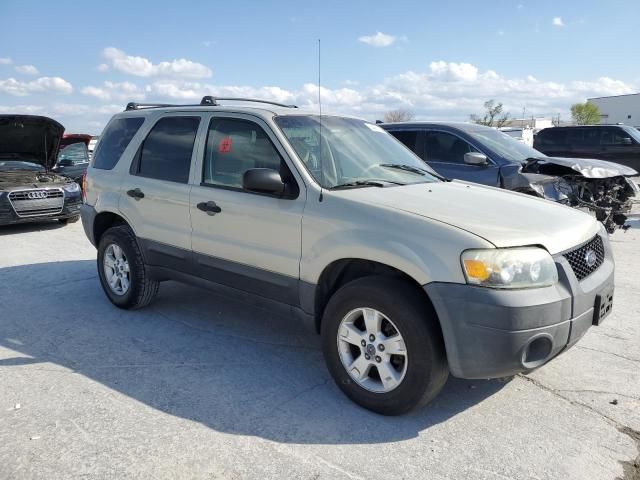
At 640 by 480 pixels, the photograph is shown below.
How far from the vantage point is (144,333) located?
4.75m

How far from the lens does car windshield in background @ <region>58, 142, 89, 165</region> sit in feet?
39.4

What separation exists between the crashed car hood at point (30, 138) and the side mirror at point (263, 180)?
22.6 feet

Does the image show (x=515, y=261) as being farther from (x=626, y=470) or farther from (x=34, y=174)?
(x=34, y=174)

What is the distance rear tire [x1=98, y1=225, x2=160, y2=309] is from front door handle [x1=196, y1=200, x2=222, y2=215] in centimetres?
115

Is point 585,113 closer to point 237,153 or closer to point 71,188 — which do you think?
point 71,188

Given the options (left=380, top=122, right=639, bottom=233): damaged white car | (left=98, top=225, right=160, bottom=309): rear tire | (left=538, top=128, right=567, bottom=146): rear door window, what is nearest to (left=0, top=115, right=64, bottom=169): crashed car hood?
(left=98, top=225, right=160, bottom=309): rear tire

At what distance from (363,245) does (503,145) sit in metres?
5.62

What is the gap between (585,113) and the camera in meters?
71.1

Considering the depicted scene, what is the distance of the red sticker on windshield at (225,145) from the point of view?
4258mm

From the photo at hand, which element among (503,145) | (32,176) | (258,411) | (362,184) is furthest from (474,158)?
(32,176)

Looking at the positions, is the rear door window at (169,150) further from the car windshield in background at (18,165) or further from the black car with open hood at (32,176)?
the car windshield in background at (18,165)

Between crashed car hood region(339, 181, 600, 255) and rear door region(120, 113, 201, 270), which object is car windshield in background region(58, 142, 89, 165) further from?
crashed car hood region(339, 181, 600, 255)

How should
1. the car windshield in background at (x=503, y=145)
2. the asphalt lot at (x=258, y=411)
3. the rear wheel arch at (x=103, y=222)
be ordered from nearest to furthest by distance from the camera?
the asphalt lot at (x=258, y=411) → the rear wheel arch at (x=103, y=222) → the car windshield in background at (x=503, y=145)

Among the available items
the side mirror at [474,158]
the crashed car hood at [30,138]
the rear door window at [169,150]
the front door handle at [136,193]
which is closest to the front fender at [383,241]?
the rear door window at [169,150]
